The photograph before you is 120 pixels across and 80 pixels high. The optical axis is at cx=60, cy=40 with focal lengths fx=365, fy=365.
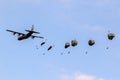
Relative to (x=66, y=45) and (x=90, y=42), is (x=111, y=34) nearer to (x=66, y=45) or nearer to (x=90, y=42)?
(x=90, y=42)

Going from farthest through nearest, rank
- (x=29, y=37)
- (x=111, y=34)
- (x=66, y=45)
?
1. (x=29, y=37)
2. (x=66, y=45)
3. (x=111, y=34)

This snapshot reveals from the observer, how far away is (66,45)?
520 feet

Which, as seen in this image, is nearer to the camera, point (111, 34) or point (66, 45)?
point (111, 34)

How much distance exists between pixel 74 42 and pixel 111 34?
15892 mm

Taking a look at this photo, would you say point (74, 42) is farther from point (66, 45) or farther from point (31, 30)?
point (31, 30)

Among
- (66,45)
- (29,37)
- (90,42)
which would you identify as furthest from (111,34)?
(29,37)

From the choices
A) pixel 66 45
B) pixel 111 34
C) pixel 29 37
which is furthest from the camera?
pixel 29 37

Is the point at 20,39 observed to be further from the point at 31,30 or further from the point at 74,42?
the point at 74,42

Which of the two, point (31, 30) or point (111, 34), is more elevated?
point (31, 30)

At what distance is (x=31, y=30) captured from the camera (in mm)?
185250

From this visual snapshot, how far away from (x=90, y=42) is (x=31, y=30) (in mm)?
45986

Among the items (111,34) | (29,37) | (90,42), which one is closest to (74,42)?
(90,42)

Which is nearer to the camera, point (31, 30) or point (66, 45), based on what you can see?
point (66, 45)

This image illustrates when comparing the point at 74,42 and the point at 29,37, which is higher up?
the point at 29,37
